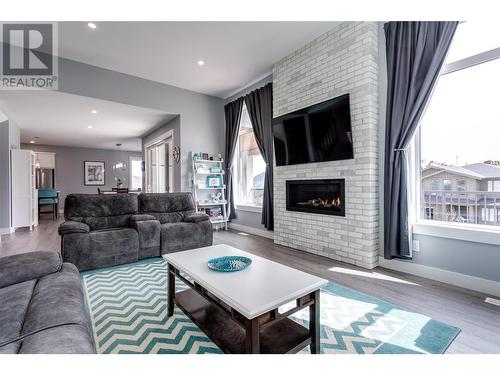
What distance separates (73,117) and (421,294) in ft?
22.4

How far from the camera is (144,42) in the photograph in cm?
345

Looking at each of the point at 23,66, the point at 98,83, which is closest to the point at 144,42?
the point at 98,83

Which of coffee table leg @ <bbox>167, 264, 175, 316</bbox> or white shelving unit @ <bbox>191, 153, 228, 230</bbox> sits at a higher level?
white shelving unit @ <bbox>191, 153, 228, 230</bbox>

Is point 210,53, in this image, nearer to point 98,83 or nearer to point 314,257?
point 98,83

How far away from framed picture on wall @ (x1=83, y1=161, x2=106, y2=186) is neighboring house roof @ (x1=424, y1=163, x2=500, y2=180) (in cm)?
1090

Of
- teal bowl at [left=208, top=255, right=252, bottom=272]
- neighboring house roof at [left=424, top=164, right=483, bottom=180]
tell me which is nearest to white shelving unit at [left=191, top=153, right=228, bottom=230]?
teal bowl at [left=208, top=255, right=252, bottom=272]

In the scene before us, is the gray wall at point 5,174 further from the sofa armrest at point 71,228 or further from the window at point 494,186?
the window at point 494,186

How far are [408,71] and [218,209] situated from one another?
4074 mm

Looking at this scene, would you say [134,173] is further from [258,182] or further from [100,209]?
[100,209]

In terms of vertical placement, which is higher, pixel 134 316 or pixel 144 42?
pixel 144 42

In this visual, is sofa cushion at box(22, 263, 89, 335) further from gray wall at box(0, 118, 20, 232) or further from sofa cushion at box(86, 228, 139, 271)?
gray wall at box(0, 118, 20, 232)

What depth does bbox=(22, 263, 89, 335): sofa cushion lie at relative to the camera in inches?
42.5

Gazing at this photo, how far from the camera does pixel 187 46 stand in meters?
3.56

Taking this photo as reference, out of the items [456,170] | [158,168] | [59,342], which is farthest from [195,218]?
[158,168]
